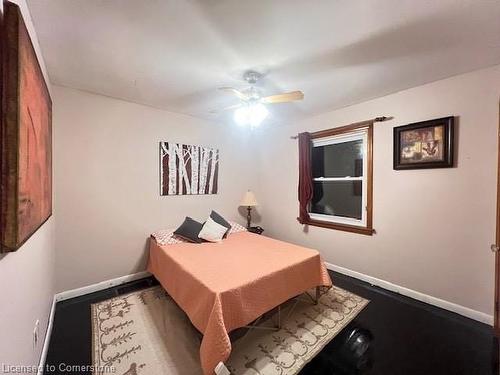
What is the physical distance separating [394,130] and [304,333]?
2.42 m

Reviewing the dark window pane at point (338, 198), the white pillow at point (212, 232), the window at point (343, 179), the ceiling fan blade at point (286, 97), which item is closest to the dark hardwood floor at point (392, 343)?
the window at point (343, 179)

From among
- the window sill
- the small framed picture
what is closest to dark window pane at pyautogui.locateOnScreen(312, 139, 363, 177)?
the small framed picture

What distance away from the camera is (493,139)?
202 cm

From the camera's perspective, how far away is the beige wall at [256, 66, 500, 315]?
6.77 ft

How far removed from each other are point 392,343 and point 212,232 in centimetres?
215

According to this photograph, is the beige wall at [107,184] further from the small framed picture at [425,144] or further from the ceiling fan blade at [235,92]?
the small framed picture at [425,144]

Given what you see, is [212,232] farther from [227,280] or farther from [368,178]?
[368,178]

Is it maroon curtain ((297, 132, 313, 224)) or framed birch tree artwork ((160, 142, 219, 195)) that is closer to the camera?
framed birch tree artwork ((160, 142, 219, 195))

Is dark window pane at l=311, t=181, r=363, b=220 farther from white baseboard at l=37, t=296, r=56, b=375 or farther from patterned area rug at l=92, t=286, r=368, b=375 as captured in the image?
white baseboard at l=37, t=296, r=56, b=375

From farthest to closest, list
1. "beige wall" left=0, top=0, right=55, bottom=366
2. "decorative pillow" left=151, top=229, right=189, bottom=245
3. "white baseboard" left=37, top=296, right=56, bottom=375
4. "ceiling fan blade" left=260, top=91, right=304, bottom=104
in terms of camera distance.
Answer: "decorative pillow" left=151, top=229, right=189, bottom=245, "ceiling fan blade" left=260, top=91, right=304, bottom=104, "white baseboard" left=37, top=296, right=56, bottom=375, "beige wall" left=0, top=0, right=55, bottom=366

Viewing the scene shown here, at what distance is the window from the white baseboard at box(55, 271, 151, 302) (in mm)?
2632

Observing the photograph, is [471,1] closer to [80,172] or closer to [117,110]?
[117,110]

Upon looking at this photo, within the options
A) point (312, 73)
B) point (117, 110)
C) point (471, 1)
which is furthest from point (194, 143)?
point (471, 1)

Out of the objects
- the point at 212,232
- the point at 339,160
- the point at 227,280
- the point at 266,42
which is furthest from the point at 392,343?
the point at 266,42
